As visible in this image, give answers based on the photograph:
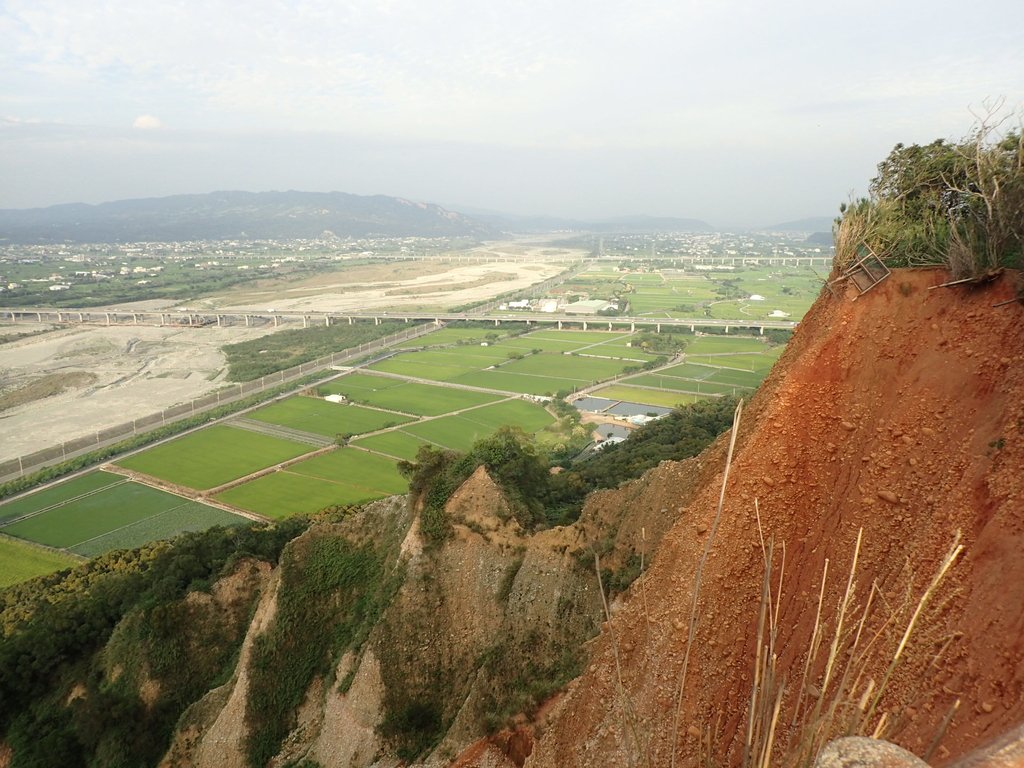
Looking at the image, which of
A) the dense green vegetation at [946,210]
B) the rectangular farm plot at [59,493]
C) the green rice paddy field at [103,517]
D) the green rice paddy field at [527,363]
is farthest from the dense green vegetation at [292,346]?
the dense green vegetation at [946,210]

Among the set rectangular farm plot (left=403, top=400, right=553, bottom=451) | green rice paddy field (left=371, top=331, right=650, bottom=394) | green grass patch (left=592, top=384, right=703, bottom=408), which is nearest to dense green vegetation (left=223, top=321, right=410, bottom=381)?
green rice paddy field (left=371, top=331, right=650, bottom=394)

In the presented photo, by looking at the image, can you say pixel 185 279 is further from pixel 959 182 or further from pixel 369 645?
pixel 959 182

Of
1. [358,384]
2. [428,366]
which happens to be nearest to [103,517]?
[358,384]

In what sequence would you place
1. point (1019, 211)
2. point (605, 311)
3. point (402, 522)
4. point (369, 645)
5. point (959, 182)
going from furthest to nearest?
point (605, 311) → point (402, 522) → point (369, 645) → point (959, 182) → point (1019, 211)

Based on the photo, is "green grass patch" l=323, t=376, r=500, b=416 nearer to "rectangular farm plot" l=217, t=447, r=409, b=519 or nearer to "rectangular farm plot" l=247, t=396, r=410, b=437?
"rectangular farm plot" l=247, t=396, r=410, b=437

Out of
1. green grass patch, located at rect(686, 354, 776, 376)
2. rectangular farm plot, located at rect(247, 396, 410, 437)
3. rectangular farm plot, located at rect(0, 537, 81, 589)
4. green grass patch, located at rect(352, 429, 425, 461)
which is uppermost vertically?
green grass patch, located at rect(686, 354, 776, 376)

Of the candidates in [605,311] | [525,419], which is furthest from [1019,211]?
[605,311]

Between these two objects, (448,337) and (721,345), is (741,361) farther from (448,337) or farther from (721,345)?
(448,337)
